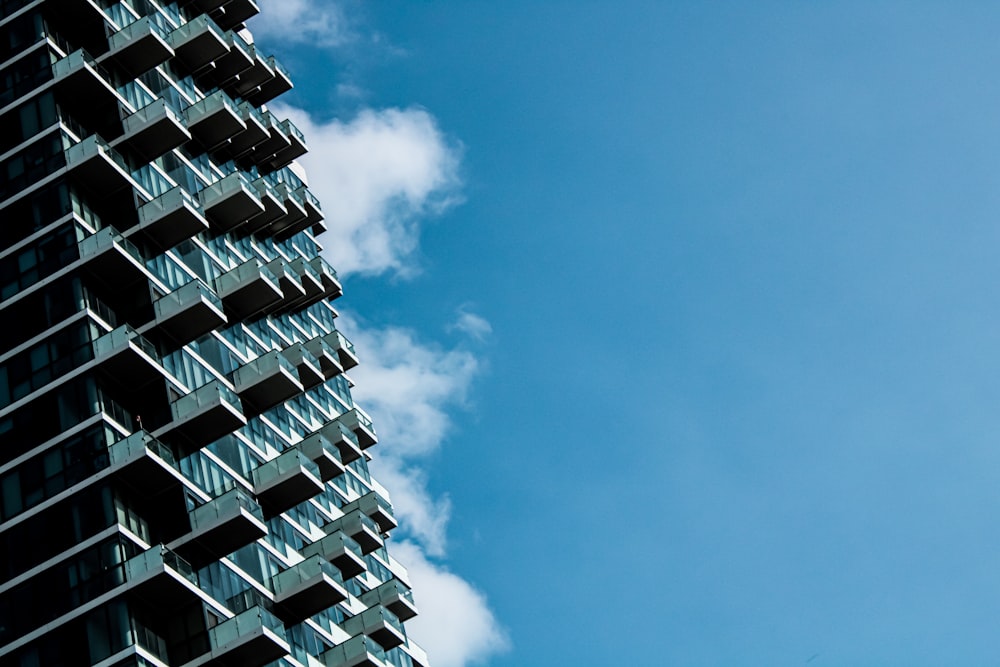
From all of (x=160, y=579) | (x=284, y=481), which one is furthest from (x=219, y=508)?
(x=284, y=481)

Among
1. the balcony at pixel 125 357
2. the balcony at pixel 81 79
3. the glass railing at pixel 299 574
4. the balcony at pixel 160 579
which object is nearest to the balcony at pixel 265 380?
the balcony at pixel 125 357

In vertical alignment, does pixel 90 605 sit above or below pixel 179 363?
below

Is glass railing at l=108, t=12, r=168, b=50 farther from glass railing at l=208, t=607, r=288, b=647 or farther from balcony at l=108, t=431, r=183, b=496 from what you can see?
glass railing at l=208, t=607, r=288, b=647

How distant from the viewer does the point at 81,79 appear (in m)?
77.2

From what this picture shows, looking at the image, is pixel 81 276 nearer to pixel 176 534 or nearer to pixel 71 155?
pixel 71 155

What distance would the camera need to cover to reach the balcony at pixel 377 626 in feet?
257

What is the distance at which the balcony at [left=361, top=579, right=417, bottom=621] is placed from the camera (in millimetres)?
84625

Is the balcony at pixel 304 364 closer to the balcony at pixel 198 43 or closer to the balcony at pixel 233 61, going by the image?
the balcony at pixel 198 43

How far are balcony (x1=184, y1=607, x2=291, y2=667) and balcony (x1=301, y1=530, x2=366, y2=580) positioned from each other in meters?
11.5

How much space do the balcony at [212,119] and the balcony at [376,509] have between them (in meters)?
19.9

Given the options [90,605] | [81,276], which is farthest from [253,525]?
[81,276]

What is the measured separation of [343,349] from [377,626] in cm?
2084

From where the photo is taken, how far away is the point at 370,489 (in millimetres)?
94500

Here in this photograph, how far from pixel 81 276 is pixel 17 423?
692 centimetres
